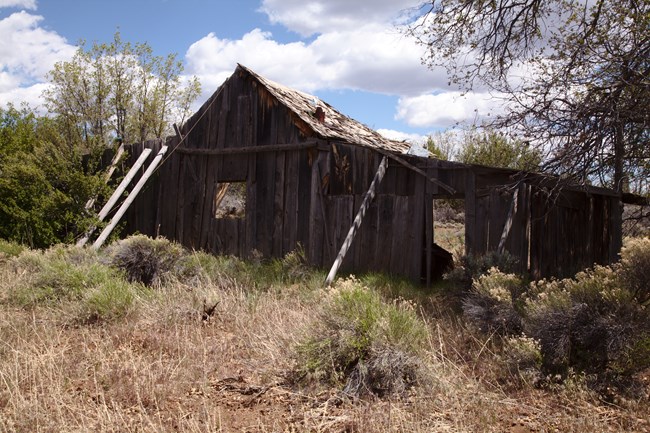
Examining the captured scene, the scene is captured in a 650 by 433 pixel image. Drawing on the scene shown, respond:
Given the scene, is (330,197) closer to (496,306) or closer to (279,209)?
(279,209)

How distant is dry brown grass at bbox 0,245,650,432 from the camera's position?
412 cm

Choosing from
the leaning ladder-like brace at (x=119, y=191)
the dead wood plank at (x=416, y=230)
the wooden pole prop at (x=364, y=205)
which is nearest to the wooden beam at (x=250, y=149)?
the leaning ladder-like brace at (x=119, y=191)

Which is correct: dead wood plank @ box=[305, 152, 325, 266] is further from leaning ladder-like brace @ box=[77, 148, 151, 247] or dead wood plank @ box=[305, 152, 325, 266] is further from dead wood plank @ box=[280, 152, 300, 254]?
leaning ladder-like brace @ box=[77, 148, 151, 247]

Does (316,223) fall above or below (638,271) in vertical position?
above

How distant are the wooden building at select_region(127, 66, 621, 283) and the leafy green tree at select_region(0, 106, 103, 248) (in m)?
1.47

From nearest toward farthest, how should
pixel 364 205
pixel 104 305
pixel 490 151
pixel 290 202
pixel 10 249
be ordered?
pixel 104 305, pixel 364 205, pixel 290 202, pixel 10 249, pixel 490 151

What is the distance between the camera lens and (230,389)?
495cm

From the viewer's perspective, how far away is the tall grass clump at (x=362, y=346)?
4.78m

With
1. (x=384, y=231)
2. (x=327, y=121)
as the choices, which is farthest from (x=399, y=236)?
(x=327, y=121)

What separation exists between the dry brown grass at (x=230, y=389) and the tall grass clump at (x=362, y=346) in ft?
0.49

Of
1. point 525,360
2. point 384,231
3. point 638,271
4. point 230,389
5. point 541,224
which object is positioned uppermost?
point 541,224

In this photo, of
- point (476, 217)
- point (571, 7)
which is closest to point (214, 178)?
point (476, 217)

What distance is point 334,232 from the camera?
10562 mm

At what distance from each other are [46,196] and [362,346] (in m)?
10.7
